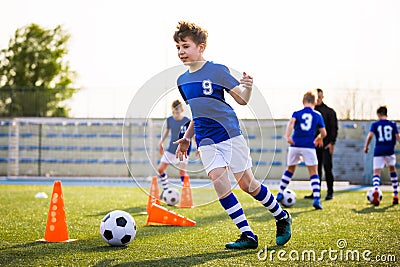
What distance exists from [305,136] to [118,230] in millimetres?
5056

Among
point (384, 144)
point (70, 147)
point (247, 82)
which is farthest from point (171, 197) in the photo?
point (70, 147)

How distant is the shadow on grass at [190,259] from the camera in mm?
4496

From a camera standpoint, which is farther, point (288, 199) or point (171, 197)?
point (288, 199)

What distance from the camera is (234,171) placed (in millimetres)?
5332

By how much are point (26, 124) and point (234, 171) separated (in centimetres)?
1975

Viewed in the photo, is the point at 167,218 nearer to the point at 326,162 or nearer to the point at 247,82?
the point at 247,82

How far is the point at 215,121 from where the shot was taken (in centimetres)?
529

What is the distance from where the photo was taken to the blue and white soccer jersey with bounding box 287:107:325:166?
9719mm

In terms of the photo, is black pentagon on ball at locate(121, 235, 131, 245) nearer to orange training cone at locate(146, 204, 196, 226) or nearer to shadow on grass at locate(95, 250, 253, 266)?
shadow on grass at locate(95, 250, 253, 266)

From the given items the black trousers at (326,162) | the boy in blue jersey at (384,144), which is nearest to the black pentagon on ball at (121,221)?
the boy in blue jersey at (384,144)

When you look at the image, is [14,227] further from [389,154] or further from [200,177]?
[200,177]

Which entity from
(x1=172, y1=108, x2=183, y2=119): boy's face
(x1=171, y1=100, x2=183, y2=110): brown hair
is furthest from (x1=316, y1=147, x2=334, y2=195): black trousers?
(x1=171, y1=100, x2=183, y2=110): brown hair

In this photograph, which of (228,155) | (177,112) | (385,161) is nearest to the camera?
(228,155)

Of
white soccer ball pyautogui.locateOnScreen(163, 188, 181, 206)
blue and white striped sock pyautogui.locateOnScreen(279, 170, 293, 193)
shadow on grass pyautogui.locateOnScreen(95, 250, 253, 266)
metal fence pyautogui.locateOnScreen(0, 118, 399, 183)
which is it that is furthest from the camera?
metal fence pyautogui.locateOnScreen(0, 118, 399, 183)
